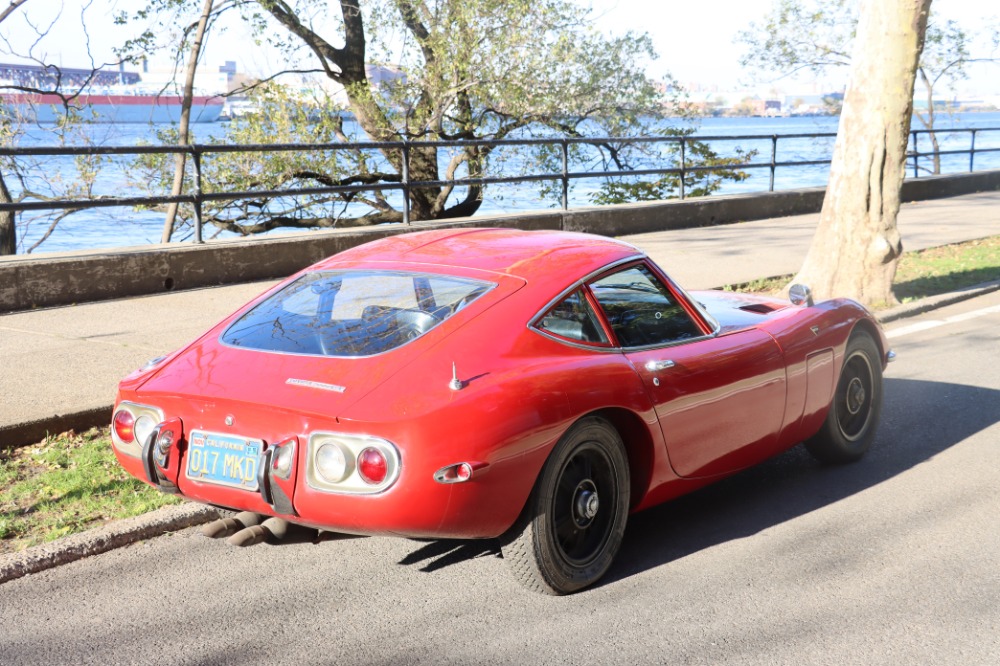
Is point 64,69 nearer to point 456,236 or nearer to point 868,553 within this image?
point 456,236

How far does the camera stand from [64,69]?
17266mm

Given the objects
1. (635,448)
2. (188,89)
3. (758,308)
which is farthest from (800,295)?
(188,89)

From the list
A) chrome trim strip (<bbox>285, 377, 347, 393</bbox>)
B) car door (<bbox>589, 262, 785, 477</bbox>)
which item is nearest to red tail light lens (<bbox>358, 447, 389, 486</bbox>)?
chrome trim strip (<bbox>285, 377, 347, 393</bbox>)

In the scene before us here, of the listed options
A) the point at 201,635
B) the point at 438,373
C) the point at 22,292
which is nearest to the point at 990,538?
the point at 438,373

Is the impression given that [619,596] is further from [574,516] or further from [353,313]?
[353,313]

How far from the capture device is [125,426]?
4297 mm

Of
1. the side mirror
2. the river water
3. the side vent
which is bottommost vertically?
the river water

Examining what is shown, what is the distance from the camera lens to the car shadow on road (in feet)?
15.5

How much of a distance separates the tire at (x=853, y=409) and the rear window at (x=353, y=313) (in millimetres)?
2260

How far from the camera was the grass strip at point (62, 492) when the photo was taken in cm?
481

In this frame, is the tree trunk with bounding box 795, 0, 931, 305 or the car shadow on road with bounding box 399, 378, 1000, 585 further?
the tree trunk with bounding box 795, 0, 931, 305

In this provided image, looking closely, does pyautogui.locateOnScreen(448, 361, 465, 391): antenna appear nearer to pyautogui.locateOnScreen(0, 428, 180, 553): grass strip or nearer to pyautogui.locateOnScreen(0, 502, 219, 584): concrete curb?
pyautogui.locateOnScreen(0, 502, 219, 584): concrete curb

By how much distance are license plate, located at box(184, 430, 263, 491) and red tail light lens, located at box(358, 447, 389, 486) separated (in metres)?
0.38

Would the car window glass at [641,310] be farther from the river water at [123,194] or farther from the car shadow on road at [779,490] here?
the river water at [123,194]
